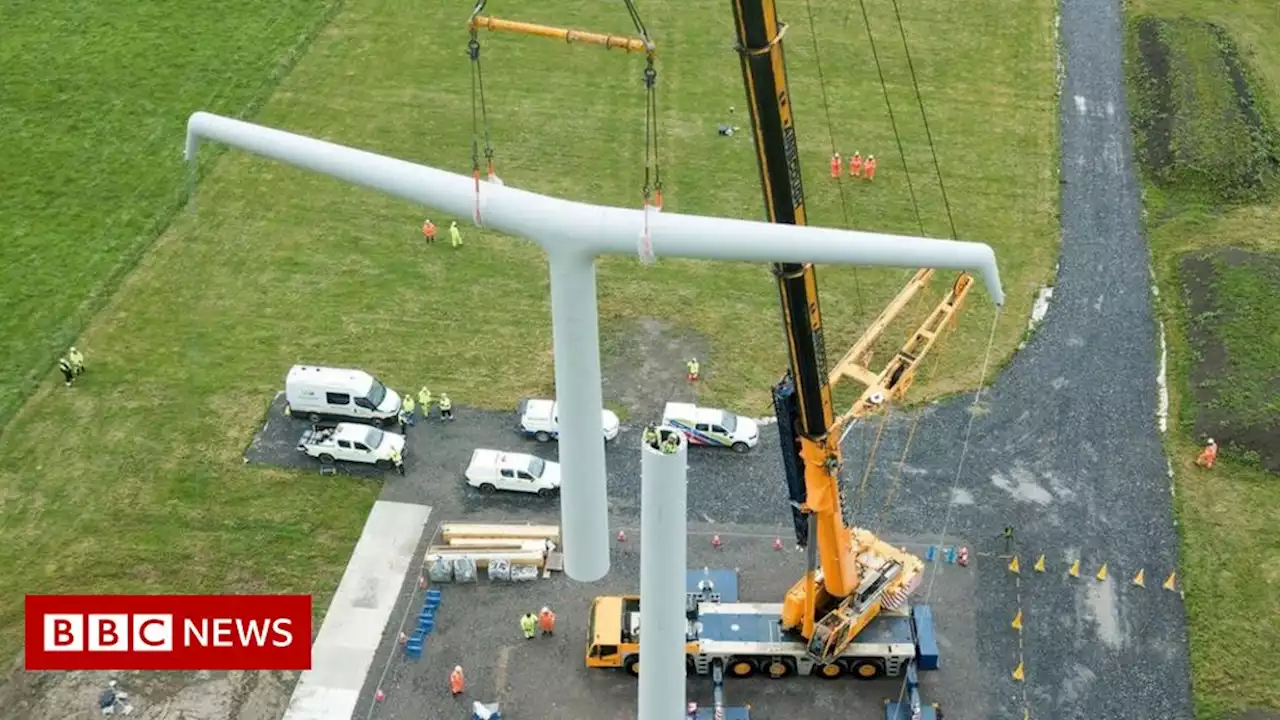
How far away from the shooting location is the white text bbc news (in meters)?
41.3

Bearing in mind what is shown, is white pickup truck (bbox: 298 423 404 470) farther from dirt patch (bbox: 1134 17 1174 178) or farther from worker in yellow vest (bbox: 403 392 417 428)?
dirt patch (bbox: 1134 17 1174 178)

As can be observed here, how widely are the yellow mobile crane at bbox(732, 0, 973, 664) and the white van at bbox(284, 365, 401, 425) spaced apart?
19.4m

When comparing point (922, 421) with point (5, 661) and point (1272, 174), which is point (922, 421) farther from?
point (5, 661)

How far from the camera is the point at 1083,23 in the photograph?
83812mm

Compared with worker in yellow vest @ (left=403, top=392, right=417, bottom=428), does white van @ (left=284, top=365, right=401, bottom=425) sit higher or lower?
higher

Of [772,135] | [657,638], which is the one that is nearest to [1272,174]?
[772,135]

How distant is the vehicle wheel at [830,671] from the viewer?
3919 cm

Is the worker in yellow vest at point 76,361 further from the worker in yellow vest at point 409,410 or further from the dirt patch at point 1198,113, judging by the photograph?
the dirt patch at point 1198,113

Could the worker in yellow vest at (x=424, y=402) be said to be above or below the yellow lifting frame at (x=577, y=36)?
below

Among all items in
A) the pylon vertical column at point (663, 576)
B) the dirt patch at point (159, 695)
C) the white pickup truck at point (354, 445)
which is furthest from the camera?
the white pickup truck at point (354, 445)

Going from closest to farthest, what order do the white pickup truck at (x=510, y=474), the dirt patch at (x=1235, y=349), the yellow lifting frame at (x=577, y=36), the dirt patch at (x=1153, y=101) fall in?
the yellow lifting frame at (x=577, y=36)
the white pickup truck at (x=510, y=474)
the dirt patch at (x=1235, y=349)
the dirt patch at (x=1153, y=101)

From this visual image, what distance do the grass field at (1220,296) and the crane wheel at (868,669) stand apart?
10.3 m

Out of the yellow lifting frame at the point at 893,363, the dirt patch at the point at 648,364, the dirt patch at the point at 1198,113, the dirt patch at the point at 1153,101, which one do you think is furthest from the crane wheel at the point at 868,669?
the dirt patch at the point at 1153,101

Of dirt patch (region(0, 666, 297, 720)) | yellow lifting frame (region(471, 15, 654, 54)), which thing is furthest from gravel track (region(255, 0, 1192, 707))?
yellow lifting frame (region(471, 15, 654, 54))
